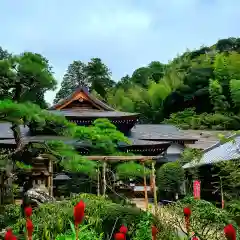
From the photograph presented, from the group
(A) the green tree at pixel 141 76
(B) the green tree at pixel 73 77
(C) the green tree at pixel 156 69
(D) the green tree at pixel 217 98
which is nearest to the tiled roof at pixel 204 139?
(D) the green tree at pixel 217 98

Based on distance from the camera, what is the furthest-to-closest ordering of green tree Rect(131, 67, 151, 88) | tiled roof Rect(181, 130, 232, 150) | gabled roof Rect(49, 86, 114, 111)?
1. green tree Rect(131, 67, 151, 88)
2. tiled roof Rect(181, 130, 232, 150)
3. gabled roof Rect(49, 86, 114, 111)

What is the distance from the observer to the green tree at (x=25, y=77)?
6992 millimetres

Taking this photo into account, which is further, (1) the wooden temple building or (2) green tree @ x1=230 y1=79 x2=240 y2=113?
(2) green tree @ x1=230 y1=79 x2=240 y2=113

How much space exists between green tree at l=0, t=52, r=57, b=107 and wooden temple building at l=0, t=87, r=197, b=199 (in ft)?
25.1

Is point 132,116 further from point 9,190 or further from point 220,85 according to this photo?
point 220,85

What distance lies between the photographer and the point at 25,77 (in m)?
7.19

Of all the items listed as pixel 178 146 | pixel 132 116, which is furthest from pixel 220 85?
pixel 132 116

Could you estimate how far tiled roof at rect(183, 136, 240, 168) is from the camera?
41.8 feet

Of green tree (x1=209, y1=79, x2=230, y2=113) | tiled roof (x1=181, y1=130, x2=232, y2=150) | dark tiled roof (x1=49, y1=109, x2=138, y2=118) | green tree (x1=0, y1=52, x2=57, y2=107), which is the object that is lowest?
tiled roof (x1=181, y1=130, x2=232, y2=150)

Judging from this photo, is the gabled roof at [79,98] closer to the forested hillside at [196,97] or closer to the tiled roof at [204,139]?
the tiled roof at [204,139]

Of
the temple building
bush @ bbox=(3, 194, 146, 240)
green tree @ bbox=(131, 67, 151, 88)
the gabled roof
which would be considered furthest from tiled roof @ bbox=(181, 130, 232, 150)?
green tree @ bbox=(131, 67, 151, 88)

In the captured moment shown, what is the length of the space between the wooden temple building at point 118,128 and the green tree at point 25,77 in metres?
7.64

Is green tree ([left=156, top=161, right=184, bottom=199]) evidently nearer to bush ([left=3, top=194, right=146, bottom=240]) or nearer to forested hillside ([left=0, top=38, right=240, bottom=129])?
forested hillside ([left=0, top=38, right=240, bottom=129])

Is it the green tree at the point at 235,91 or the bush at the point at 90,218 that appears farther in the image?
the green tree at the point at 235,91
